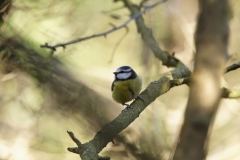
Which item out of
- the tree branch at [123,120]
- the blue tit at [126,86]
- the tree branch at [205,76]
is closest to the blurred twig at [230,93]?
the tree branch at [123,120]

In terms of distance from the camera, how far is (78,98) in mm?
2135

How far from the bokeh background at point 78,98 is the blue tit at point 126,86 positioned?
141 millimetres

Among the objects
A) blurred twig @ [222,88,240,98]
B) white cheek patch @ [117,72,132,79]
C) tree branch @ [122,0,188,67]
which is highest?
tree branch @ [122,0,188,67]

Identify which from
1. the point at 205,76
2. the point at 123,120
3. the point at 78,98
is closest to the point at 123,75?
the point at 78,98

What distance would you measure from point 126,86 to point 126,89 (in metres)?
0.02

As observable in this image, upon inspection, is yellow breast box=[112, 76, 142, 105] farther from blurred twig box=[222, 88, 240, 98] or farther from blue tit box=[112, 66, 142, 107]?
blurred twig box=[222, 88, 240, 98]

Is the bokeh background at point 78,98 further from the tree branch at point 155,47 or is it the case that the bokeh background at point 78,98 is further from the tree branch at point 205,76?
the tree branch at point 205,76

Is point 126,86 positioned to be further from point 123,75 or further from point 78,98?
point 78,98

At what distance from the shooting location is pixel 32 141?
2.66 m

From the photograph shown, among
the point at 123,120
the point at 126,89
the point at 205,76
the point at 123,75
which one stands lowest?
the point at 205,76

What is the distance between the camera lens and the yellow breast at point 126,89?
2.00 metres

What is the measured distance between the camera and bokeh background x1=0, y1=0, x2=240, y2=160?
83.4 inches

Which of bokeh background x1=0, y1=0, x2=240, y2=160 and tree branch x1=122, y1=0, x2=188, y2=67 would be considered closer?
bokeh background x1=0, y1=0, x2=240, y2=160

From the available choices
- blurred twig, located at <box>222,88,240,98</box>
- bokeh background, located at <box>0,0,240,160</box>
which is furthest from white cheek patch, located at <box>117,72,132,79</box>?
blurred twig, located at <box>222,88,240,98</box>
